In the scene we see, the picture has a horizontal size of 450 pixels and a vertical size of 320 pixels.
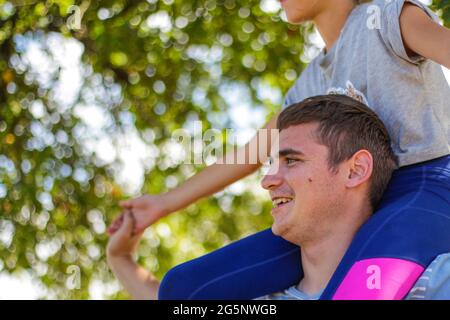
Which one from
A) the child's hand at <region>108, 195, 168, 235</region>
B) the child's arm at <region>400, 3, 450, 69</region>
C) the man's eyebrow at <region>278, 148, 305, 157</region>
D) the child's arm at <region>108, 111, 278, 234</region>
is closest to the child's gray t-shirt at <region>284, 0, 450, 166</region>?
the child's arm at <region>400, 3, 450, 69</region>

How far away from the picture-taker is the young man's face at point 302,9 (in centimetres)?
296

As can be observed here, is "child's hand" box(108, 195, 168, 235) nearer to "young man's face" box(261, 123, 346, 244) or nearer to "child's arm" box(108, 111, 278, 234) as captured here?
"child's arm" box(108, 111, 278, 234)

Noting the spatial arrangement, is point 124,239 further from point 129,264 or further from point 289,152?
point 289,152

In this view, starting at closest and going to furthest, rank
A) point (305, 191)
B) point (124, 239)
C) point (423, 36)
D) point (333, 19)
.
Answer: point (423, 36) → point (305, 191) → point (333, 19) → point (124, 239)

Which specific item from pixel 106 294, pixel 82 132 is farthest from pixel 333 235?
pixel 106 294

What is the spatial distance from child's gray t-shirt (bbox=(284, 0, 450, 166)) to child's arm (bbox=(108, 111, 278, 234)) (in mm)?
570

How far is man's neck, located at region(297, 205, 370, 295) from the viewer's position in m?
2.63

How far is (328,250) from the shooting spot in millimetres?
2645

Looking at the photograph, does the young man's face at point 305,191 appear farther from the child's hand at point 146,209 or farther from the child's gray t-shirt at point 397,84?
the child's hand at point 146,209

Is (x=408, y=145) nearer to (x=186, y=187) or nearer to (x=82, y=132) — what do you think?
(x=186, y=187)

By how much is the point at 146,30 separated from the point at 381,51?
226 centimetres

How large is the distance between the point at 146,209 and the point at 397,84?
121 cm

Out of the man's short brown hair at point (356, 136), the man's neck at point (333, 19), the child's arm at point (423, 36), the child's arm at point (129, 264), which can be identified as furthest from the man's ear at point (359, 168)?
the child's arm at point (129, 264)

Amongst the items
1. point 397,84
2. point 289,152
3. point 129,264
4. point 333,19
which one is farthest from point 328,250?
point 129,264
